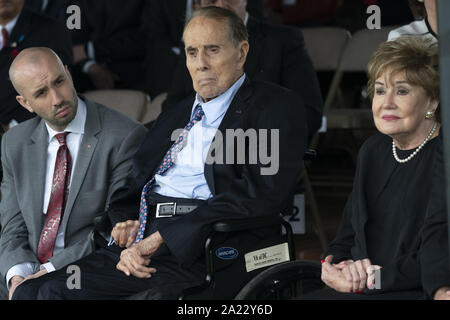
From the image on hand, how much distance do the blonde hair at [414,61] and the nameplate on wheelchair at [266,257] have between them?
802 mm

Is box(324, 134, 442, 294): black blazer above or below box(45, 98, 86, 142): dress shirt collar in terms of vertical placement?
below

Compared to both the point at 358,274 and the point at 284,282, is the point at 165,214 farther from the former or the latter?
the point at 358,274

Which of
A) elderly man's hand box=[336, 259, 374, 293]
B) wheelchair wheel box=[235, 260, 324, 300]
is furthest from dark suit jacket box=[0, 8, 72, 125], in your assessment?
elderly man's hand box=[336, 259, 374, 293]

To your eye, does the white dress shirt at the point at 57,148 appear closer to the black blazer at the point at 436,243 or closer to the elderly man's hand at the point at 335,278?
the elderly man's hand at the point at 335,278

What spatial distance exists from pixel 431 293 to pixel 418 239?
184mm

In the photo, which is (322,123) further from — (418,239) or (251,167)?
(418,239)

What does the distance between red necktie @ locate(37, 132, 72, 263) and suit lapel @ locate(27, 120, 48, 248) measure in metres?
0.04

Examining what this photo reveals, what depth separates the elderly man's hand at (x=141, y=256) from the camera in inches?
111

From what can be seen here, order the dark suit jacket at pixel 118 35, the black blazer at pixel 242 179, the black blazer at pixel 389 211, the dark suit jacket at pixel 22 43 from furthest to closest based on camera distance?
the dark suit jacket at pixel 118 35
the dark suit jacket at pixel 22 43
the black blazer at pixel 242 179
the black blazer at pixel 389 211

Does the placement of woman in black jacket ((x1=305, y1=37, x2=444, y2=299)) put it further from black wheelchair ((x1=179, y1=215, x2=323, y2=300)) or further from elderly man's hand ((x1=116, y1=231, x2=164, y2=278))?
elderly man's hand ((x1=116, y1=231, x2=164, y2=278))

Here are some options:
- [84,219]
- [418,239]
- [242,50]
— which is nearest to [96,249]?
[84,219]

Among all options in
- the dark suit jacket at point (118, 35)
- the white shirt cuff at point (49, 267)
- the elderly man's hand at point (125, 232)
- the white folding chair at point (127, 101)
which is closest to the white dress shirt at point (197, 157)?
the elderly man's hand at point (125, 232)

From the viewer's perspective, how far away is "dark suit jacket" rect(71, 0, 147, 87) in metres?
5.56

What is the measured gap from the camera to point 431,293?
7.20ft
